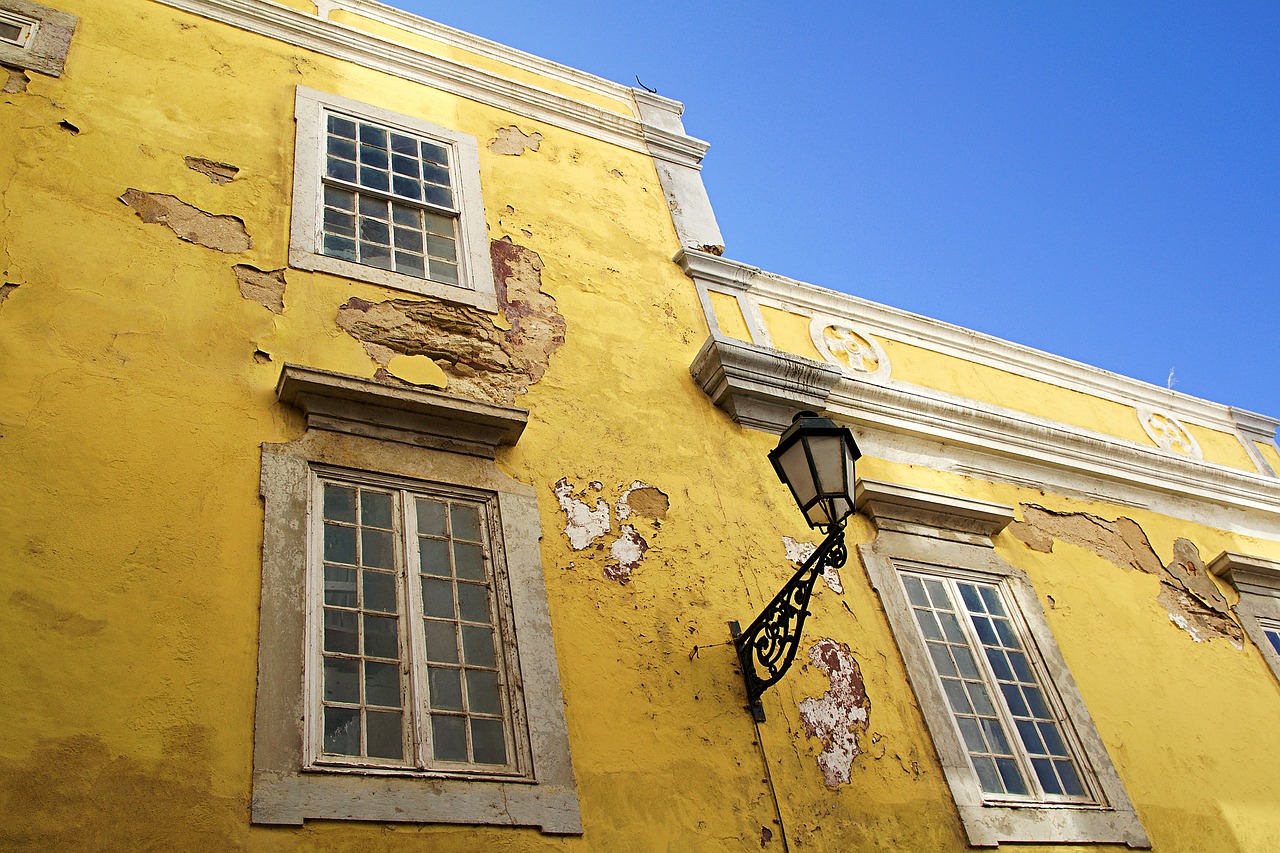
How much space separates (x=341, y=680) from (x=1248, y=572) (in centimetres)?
731

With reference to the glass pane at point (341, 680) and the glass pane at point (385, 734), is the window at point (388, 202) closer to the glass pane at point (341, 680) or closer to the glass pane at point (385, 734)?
the glass pane at point (341, 680)

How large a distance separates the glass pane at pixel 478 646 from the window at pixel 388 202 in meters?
2.44

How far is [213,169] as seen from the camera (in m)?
6.87

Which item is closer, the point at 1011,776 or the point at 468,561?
the point at 468,561

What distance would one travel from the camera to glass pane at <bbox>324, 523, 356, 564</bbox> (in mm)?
5277

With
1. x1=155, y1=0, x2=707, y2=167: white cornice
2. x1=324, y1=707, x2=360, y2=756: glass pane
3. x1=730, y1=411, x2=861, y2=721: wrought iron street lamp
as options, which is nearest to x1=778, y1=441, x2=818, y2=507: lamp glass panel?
x1=730, y1=411, x2=861, y2=721: wrought iron street lamp

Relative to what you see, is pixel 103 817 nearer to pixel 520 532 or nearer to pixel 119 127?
pixel 520 532

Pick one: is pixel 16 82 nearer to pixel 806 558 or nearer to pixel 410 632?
pixel 410 632

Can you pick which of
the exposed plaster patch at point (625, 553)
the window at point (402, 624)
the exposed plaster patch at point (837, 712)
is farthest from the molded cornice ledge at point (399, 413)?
the exposed plaster patch at point (837, 712)

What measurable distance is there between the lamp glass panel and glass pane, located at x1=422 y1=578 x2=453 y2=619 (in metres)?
1.78

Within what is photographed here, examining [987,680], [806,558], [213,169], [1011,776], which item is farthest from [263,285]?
[1011,776]

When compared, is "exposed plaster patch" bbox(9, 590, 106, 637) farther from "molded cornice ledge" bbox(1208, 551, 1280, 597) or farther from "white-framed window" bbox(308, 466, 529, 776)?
"molded cornice ledge" bbox(1208, 551, 1280, 597)

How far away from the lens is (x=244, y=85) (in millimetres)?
7664

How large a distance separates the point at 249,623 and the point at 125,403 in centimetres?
137
